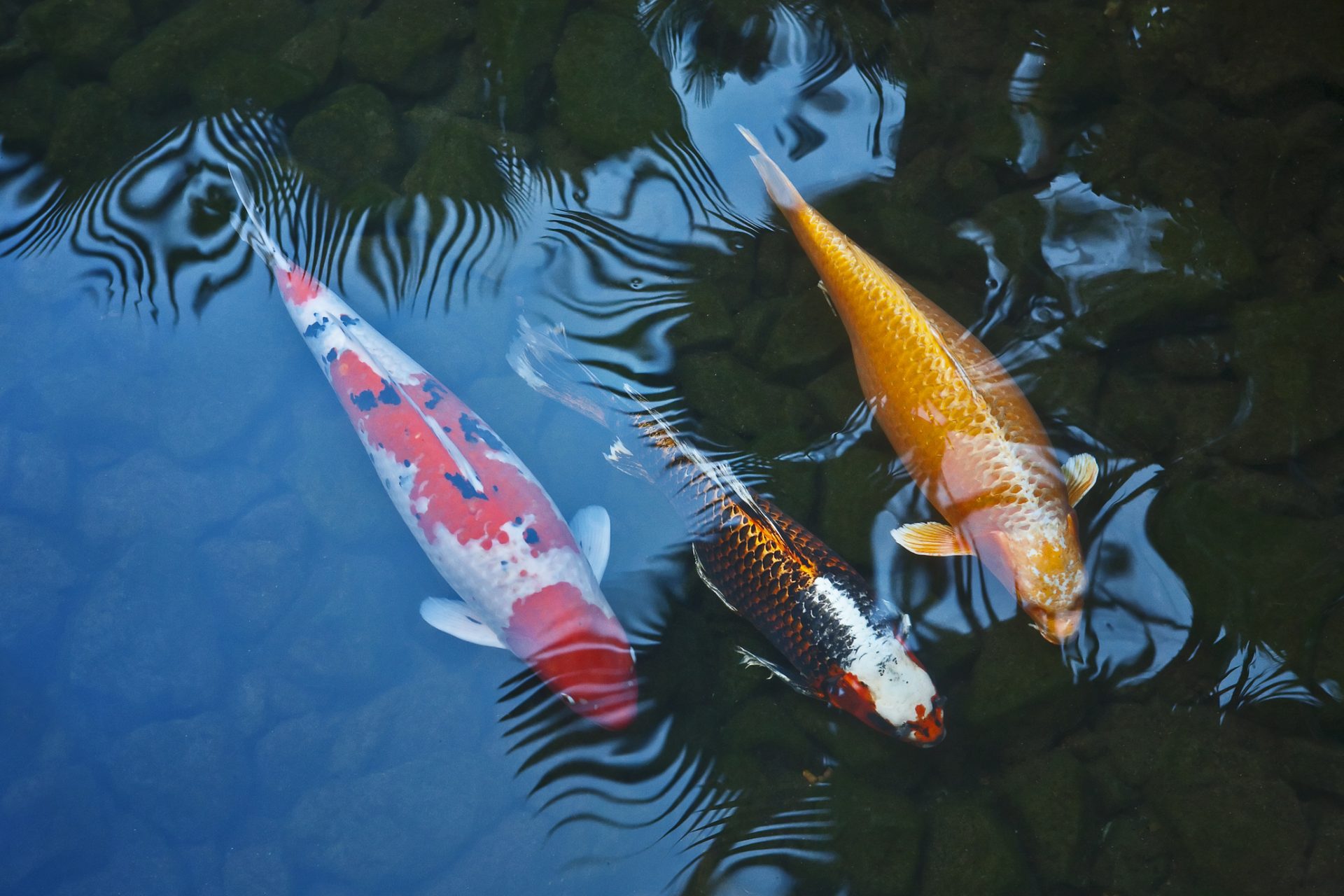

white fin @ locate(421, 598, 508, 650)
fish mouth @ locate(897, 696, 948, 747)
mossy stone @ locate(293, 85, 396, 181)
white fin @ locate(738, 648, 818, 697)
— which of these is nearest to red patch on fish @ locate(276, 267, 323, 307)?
mossy stone @ locate(293, 85, 396, 181)

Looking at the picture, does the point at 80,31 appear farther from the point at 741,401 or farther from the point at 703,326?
the point at 741,401

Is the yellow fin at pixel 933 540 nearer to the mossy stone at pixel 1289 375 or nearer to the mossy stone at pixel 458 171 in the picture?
the mossy stone at pixel 1289 375

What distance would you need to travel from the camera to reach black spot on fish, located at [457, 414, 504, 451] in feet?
11.3

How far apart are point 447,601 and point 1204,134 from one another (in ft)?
12.8

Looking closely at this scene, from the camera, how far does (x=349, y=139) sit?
4137 mm

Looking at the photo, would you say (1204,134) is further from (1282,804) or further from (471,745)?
(471,745)

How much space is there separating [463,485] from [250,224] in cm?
187

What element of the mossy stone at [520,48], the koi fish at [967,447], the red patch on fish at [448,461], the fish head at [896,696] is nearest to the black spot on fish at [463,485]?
the red patch on fish at [448,461]

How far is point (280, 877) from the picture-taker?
334 centimetres

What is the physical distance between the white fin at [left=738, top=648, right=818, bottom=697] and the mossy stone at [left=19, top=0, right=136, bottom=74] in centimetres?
430

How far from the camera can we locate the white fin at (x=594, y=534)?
3.49 m

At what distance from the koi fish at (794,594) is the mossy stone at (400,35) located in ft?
7.46

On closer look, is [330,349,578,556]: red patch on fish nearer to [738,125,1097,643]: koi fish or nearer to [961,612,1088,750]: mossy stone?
[738,125,1097,643]: koi fish

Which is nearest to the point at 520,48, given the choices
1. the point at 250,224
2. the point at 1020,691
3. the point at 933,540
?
the point at 250,224
